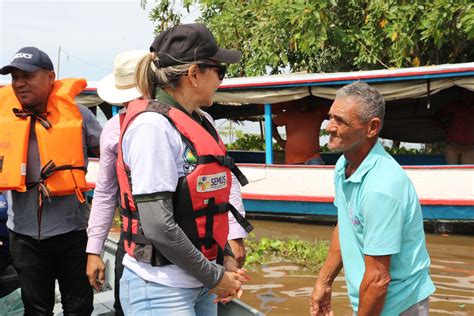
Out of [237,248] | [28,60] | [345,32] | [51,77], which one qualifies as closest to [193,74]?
[237,248]

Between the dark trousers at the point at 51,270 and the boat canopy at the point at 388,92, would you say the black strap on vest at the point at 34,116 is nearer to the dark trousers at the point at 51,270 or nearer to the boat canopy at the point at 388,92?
the dark trousers at the point at 51,270

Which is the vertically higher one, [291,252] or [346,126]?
[346,126]

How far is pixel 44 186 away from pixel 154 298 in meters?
1.41

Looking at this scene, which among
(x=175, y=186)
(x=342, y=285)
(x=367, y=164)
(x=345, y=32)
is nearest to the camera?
(x=175, y=186)

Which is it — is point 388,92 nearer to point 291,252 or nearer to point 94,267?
point 291,252

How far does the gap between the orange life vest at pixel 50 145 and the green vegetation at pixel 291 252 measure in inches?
152

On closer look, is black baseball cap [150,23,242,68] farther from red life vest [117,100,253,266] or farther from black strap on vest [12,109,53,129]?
black strap on vest [12,109,53,129]

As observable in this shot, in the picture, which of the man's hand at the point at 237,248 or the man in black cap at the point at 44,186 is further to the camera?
the man in black cap at the point at 44,186

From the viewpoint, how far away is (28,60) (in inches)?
120

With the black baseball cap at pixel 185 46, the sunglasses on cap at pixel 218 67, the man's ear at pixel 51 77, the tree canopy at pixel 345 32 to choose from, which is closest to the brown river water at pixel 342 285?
the man's ear at pixel 51 77

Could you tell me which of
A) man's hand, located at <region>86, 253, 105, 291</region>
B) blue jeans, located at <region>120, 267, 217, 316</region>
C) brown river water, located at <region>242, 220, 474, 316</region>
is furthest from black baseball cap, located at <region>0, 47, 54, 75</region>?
brown river water, located at <region>242, 220, 474, 316</region>

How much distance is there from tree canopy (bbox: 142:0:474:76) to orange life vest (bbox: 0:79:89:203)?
8.77 meters

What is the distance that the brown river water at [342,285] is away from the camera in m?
5.36

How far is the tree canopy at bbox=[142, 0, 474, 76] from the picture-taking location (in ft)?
37.4
